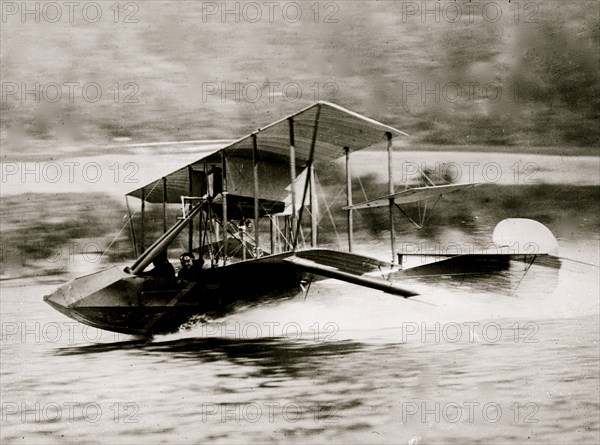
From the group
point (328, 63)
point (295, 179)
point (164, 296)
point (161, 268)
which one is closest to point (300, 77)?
point (328, 63)

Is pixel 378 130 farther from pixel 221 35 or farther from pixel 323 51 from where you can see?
pixel 221 35

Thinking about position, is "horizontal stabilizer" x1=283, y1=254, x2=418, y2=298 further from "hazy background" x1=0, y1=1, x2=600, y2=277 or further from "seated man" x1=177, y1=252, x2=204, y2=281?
"hazy background" x1=0, y1=1, x2=600, y2=277

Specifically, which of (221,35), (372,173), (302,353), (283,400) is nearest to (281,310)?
(302,353)

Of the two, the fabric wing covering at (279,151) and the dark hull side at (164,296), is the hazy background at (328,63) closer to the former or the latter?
the fabric wing covering at (279,151)

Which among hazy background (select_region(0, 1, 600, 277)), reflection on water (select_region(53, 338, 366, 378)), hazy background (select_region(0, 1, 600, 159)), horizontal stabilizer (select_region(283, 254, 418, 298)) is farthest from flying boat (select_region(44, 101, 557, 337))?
hazy background (select_region(0, 1, 600, 159))

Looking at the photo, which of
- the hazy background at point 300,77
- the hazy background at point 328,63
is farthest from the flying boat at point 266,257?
the hazy background at point 328,63

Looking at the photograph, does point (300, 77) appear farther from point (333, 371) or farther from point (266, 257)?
point (333, 371)

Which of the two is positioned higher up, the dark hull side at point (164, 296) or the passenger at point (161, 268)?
the passenger at point (161, 268)
